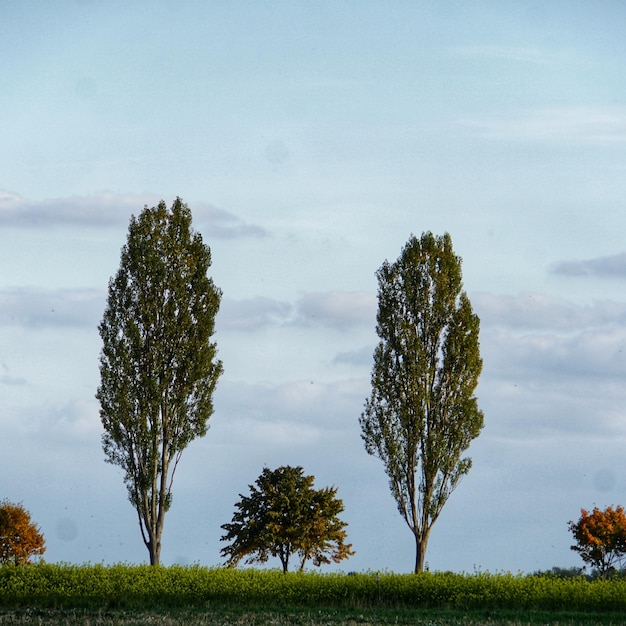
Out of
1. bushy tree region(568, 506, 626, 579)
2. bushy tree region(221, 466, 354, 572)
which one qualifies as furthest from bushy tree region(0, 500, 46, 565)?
bushy tree region(568, 506, 626, 579)

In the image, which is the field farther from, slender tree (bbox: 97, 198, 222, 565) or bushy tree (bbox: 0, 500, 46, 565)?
bushy tree (bbox: 0, 500, 46, 565)

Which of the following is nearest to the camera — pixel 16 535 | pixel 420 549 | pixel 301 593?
pixel 301 593

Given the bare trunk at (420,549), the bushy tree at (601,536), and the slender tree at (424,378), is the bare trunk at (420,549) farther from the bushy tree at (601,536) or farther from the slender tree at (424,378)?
the bushy tree at (601,536)

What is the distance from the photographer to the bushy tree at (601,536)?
44875mm

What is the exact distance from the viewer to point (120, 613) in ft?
77.8

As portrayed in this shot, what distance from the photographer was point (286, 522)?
125 feet

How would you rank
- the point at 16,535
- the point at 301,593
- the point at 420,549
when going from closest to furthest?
the point at 301,593, the point at 420,549, the point at 16,535

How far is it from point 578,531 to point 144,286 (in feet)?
82.7

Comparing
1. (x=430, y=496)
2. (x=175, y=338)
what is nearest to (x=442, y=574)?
(x=430, y=496)

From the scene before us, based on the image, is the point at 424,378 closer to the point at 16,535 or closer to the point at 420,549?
the point at 420,549

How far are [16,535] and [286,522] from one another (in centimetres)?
1331

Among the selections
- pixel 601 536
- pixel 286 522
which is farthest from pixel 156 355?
pixel 601 536

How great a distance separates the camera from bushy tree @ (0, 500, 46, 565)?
139 ft

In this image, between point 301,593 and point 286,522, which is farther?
point 286,522
